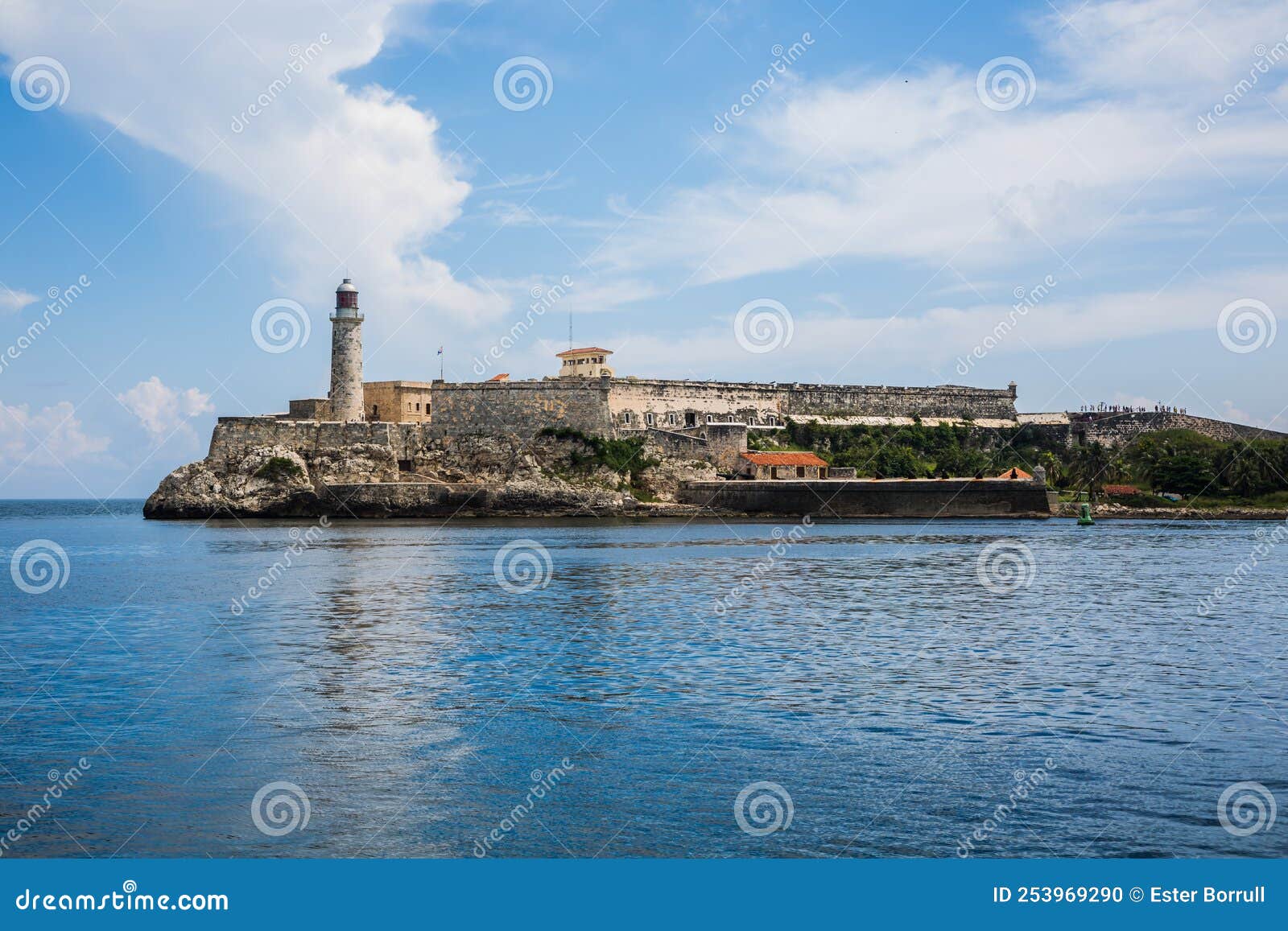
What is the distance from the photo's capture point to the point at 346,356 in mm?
57719

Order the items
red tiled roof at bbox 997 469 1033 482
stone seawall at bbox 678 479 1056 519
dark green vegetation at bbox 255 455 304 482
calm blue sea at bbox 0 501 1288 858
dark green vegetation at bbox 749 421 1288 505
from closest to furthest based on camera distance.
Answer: calm blue sea at bbox 0 501 1288 858 < dark green vegetation at bbox 255 455 304 482 < stone seawall at bbox 678 479 1056 519 < red tiled roof at bbox 997 469 1033 482 < dark green vegetation at bbox 749 421 1288 505

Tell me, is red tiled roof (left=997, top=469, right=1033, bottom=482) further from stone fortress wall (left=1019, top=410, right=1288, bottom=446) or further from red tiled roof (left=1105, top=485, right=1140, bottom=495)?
stone fortress wall (left=1019, top=410, right=1288, bottom=446)

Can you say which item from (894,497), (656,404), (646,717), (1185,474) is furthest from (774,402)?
(646,717)

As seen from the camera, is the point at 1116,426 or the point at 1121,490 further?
the point at 1116,426

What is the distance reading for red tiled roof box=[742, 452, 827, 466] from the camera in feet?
200

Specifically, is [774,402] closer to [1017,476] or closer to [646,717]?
[1017,476]

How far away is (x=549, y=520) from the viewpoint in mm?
56031

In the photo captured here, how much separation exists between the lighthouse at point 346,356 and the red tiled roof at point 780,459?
2082 centimetres

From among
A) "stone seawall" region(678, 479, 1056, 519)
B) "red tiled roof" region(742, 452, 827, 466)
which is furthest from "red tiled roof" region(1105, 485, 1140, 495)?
"red tiled roof" region(742, 452, 827, 466)

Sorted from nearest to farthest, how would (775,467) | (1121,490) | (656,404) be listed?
(775,467), (1121,490), (656,404)

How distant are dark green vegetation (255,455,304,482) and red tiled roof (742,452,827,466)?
23516mm

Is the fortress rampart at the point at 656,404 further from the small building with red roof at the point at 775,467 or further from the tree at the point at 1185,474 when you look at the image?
the tree at the point at 1185,474

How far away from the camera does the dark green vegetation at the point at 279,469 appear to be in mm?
55625

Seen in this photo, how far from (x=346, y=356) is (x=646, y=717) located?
159 feet
